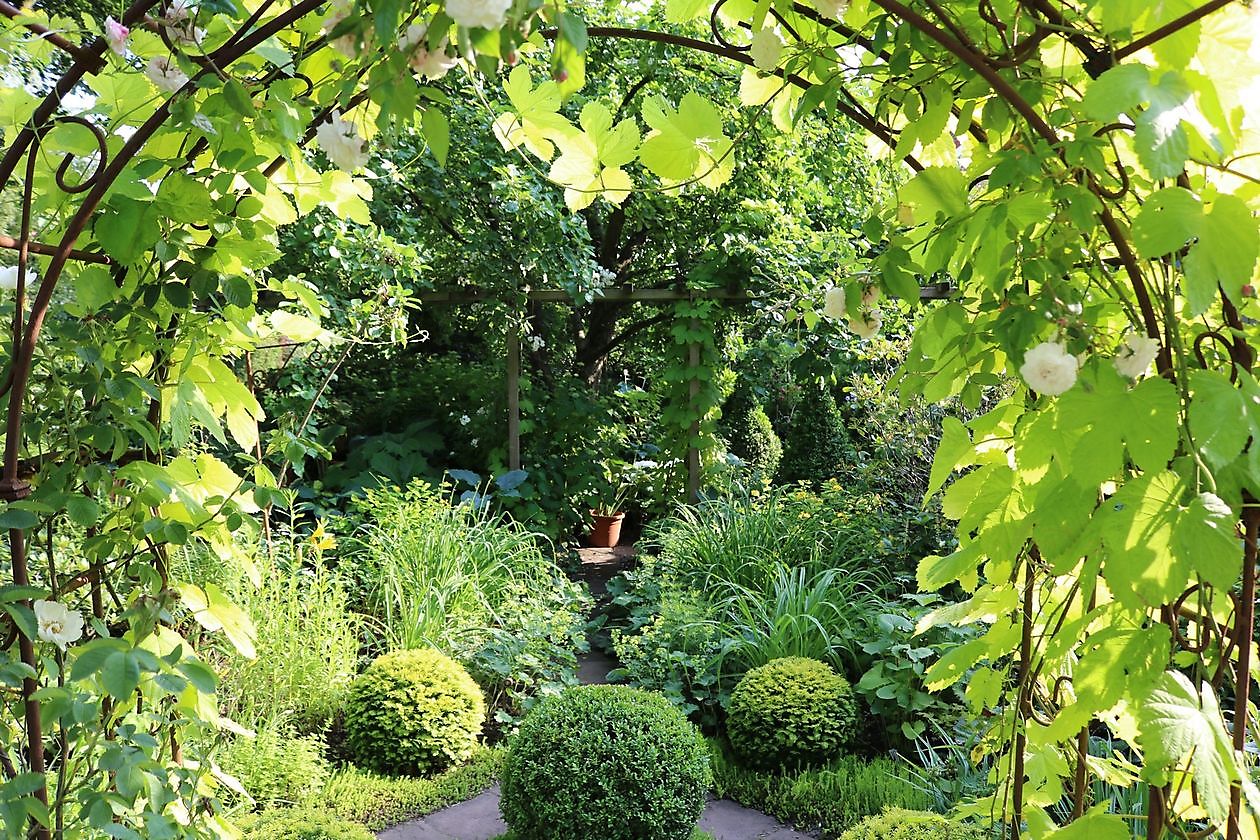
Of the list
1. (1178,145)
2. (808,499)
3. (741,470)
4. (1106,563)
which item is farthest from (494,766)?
(741,470)

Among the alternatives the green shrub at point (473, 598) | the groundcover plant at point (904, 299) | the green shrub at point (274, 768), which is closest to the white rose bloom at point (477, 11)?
the groundcover plant at point (904, 299)

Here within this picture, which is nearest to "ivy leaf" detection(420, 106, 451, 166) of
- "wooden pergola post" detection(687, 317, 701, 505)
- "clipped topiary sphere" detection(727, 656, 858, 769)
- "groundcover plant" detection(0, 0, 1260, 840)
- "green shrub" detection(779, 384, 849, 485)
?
"groundcover plant" detection(0, 0, 1260, 840)

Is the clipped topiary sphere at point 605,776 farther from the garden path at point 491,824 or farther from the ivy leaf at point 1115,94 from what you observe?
the ivy leaf at point 1115,94

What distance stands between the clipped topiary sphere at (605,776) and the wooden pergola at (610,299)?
3.19m

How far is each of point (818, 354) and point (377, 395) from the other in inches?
112

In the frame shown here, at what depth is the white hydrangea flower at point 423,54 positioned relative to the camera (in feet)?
2.64

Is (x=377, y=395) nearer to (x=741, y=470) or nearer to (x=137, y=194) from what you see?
(x=741, y=470)

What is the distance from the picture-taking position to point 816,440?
6.93 meters

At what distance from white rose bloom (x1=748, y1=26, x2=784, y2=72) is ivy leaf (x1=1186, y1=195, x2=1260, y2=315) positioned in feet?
1.86

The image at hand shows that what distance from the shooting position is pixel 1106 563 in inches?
34.0

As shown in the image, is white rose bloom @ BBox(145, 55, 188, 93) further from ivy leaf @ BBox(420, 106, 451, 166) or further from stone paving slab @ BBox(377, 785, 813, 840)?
stone paving slab @ BBox(377, 785, 813, 840)

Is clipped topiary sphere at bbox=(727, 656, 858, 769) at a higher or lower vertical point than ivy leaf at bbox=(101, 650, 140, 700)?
lower

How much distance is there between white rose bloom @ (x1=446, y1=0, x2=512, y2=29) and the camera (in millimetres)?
634

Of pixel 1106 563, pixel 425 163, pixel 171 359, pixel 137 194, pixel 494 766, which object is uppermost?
pixel 425 163
